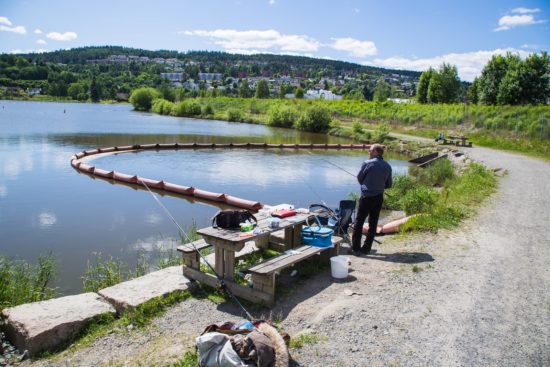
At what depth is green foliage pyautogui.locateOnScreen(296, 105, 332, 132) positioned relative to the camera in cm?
4634

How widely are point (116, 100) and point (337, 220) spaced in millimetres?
134108

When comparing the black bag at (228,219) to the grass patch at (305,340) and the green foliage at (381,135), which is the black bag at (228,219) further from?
the green foliage at (381,135)

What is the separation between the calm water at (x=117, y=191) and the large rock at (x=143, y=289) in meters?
1.88

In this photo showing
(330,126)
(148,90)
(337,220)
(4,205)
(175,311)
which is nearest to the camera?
(175,311)

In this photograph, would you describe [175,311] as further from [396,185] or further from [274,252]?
[396,185]

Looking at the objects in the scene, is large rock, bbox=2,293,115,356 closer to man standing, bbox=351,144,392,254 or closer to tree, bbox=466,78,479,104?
man standing, bbox=351,144,392,254

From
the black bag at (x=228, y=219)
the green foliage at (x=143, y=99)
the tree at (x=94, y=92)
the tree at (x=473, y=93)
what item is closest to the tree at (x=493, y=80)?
the tree at (x=473, y=93)

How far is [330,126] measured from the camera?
46.1m

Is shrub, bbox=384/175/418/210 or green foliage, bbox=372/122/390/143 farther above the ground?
green foliage, bbox=372/122/390/143

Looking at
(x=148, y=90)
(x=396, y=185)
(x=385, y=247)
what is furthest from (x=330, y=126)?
(x=148, y=90)

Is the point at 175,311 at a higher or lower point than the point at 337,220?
lower

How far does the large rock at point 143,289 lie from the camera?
19.5ft

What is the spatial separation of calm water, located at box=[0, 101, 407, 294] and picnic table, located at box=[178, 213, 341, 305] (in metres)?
2.60

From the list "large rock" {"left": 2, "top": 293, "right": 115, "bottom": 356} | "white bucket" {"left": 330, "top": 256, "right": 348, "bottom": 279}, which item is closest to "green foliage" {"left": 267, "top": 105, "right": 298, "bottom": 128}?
"white bucket" {"left": 330, "top": 256, "right": 348, "bottom": 279}
